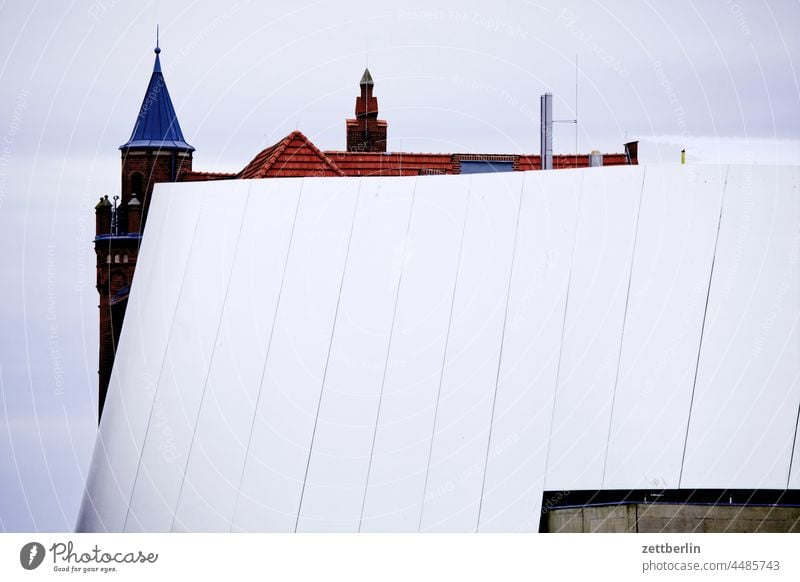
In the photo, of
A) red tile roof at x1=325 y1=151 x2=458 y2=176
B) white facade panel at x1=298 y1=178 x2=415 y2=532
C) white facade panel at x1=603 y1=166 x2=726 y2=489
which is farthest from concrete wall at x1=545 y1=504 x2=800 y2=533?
red tile roof at x1=325 y1=151 x2=458 y2=176

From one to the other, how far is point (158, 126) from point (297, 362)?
7.70 m

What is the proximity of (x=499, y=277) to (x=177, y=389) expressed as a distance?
3518 millimetres

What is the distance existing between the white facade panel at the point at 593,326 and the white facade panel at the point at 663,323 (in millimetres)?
112

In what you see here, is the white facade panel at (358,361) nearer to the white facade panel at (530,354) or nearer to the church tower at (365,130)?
the white facade panel at (530,354)

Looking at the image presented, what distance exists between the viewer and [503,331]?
15.1 meters

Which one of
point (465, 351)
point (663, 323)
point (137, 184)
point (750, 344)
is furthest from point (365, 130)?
point (750, 344)

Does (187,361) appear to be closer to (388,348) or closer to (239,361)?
(239,361)

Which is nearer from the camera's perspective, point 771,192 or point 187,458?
point 771,192

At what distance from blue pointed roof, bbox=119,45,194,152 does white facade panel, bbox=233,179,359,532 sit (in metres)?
6.59

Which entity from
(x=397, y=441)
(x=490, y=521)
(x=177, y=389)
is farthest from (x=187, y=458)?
(x=490, y=521)

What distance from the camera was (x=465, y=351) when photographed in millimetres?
15211

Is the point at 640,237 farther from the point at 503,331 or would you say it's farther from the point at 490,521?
the point at 490,521

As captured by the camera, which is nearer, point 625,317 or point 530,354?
point 625,317
